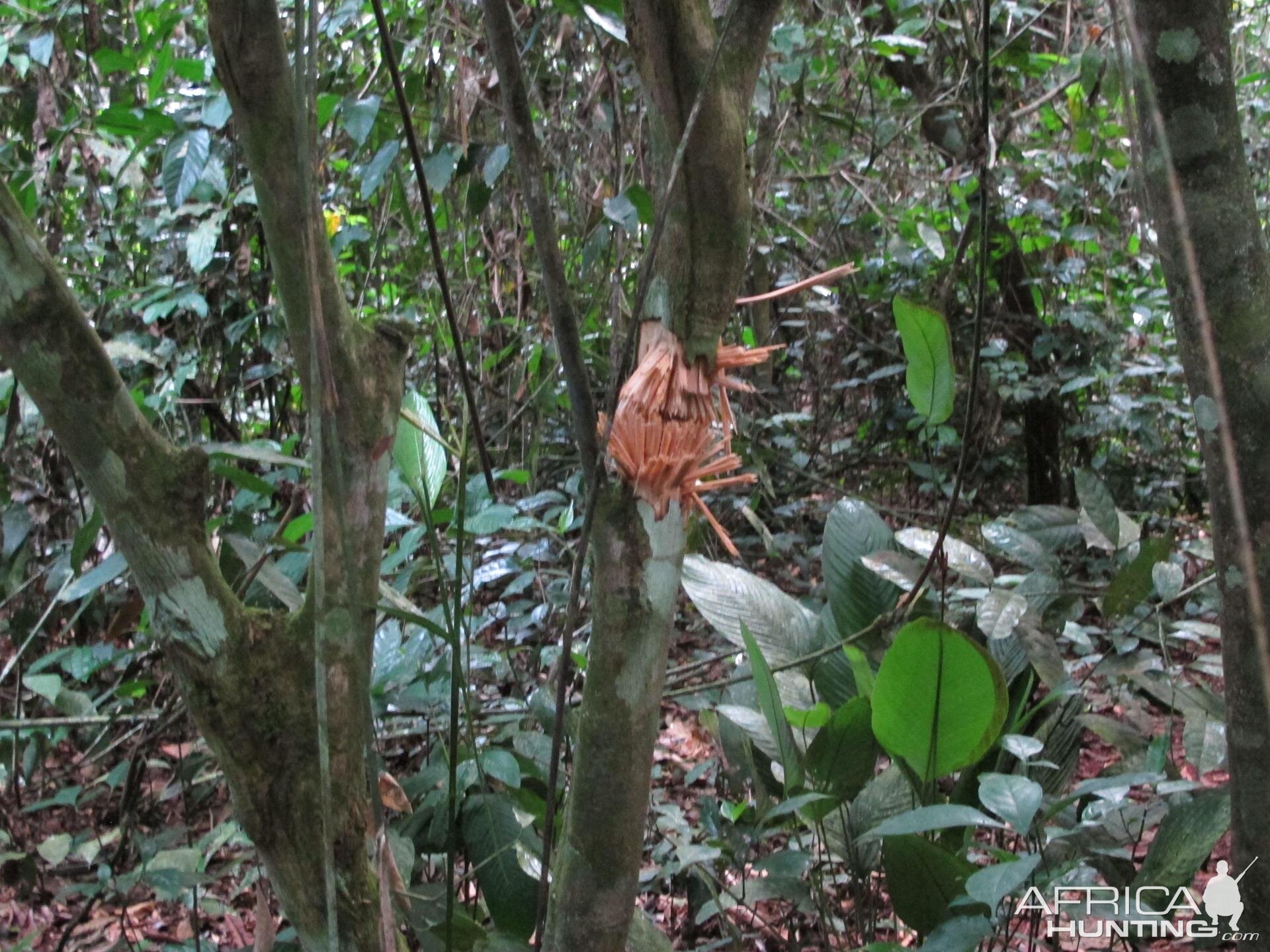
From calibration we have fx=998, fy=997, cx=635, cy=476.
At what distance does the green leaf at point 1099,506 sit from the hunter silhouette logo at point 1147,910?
59cm

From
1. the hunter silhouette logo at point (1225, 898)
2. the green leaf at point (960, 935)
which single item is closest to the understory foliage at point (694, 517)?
the green leaf at point (960, 935)

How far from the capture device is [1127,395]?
327 centimetres

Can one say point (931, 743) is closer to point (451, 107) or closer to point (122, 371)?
point (451, 107)

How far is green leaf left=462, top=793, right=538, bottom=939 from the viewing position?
1173 mm

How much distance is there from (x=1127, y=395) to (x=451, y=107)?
2.50m

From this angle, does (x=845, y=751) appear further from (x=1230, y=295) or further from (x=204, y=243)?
(x=204, y=243)

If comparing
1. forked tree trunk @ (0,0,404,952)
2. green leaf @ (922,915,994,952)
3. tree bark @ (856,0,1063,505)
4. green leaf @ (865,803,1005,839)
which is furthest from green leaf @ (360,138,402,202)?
tree bark @ (856,0,1063,505)

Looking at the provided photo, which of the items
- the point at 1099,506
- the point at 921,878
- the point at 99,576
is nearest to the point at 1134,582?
the point at 1099,506

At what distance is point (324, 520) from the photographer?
2.49 feet

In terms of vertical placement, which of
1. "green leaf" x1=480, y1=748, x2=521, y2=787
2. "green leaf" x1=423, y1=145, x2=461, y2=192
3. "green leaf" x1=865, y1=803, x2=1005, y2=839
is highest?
"green leaf" x1=423, y1=145, x2=461, y2=192

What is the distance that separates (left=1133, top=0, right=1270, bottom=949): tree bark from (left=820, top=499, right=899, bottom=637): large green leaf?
24.2 inches

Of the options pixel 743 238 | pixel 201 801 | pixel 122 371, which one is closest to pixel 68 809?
pixel 201 801

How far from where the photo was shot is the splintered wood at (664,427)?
2.57 ft

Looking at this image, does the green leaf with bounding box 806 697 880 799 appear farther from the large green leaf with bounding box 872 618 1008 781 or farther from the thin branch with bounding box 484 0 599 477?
the thin branch with bounding box 484 0 599 477
